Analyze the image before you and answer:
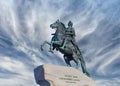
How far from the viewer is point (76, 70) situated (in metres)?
25.4

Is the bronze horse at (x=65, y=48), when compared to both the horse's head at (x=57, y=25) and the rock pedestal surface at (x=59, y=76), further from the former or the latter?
the rock pedestal surface at (x=59, y=76)

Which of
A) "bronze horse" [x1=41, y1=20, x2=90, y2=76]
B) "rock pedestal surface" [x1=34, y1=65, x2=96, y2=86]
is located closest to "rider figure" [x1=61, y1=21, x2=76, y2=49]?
"bronze horse" [x1=41, y1=20, x2=90, y2=76]

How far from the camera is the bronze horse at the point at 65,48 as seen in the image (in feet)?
84.3

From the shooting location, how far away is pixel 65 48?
2612cm

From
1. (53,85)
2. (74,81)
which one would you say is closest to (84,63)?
(74,81)

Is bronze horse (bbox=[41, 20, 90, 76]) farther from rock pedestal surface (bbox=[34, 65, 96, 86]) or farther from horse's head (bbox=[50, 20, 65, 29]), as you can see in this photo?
rock pedestal surface (bbox=[34, 65, 96, 86])

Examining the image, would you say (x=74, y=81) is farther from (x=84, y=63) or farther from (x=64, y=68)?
(x=84, y=63)

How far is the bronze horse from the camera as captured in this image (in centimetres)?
2570

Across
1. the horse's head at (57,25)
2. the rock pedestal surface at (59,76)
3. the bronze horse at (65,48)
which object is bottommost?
the rock pedestal surface at (59,76)

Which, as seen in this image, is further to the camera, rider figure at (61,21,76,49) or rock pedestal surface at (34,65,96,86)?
rider figure at (61,21,76,49)

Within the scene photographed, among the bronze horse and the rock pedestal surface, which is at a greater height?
the bronze horse

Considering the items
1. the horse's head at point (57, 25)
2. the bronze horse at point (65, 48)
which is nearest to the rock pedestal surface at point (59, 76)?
the bronze horse at point (65, 48)

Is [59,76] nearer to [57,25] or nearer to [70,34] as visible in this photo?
[70,34]

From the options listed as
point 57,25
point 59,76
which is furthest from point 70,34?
point 59,76
